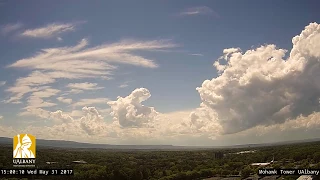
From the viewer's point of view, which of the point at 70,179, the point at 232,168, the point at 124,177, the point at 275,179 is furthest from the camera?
the point at 232,168

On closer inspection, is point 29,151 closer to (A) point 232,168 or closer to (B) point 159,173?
(B) point 159,173

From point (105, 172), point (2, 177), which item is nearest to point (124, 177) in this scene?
point (105, 172)

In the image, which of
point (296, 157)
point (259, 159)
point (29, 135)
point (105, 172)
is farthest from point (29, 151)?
point (259, 159)

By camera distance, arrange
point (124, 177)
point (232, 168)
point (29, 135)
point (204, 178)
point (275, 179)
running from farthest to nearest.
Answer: point (232, 168) → point (204, 178) → point (124, 177) → point (275, 179) → point (29, 135)

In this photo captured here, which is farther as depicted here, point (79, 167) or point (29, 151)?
point (79, 167)

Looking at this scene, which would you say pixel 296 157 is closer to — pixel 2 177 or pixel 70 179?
pixel 70 179

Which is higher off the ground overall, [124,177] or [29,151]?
[29,151]
